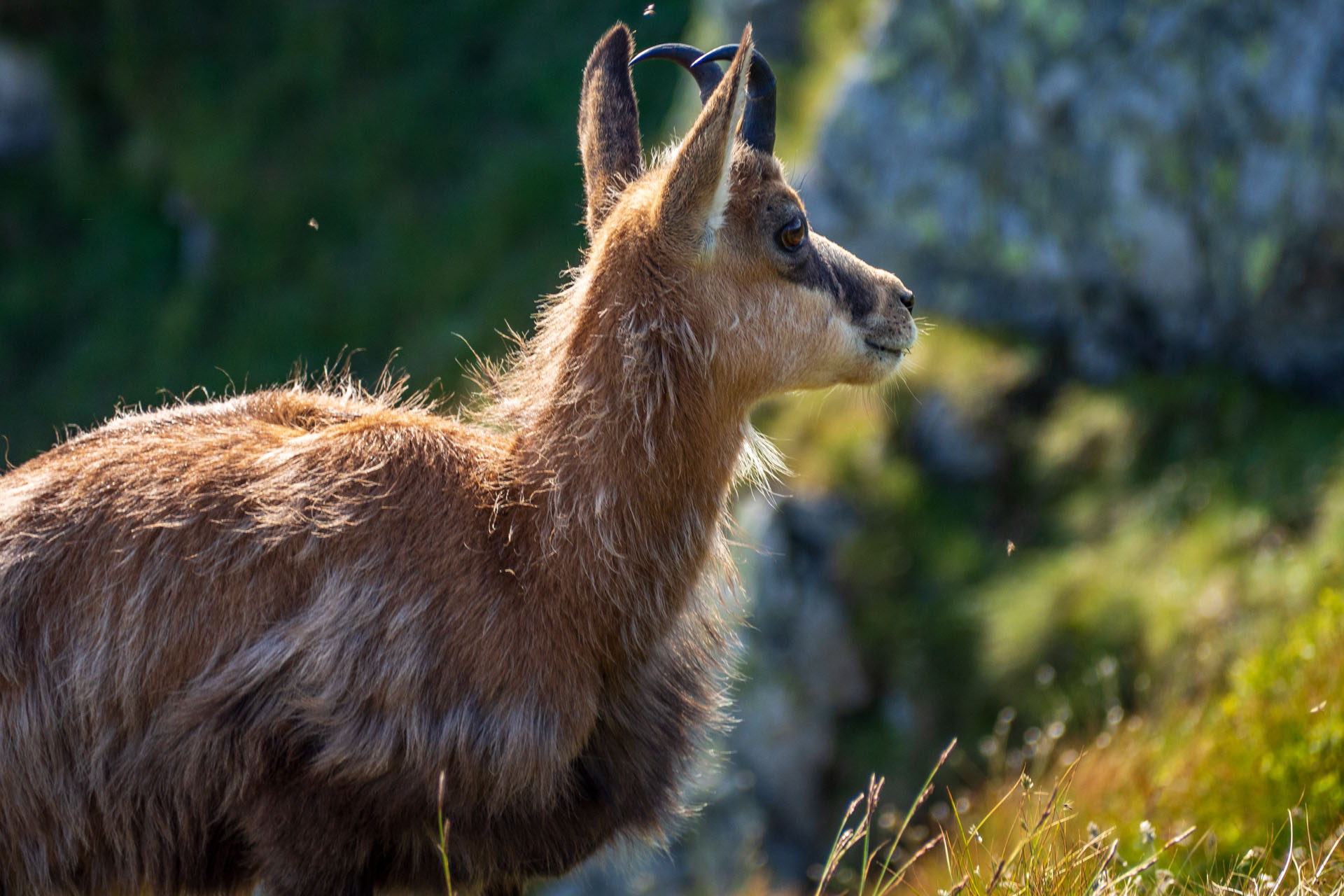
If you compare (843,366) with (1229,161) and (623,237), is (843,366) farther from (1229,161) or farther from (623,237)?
(1229,161)

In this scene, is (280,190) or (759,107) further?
(280,190)

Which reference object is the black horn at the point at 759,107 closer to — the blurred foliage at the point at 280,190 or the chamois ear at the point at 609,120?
the chamois ear at the point at 609,120

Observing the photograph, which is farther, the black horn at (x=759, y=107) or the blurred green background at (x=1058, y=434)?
the blurred green background at (x=1058, y=434)

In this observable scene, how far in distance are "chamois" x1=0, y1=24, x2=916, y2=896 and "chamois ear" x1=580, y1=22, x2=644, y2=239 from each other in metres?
0.41

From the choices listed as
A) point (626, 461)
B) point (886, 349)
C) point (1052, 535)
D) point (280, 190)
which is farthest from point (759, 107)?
point (280, 190)

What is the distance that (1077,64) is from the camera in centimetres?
926

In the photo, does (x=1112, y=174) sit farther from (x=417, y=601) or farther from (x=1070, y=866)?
(x=417, y=601)

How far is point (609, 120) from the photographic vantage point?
4480 mm

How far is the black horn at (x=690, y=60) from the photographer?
4.47 meters

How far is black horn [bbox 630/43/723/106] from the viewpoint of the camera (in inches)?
176

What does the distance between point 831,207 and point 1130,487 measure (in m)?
A: 3.62

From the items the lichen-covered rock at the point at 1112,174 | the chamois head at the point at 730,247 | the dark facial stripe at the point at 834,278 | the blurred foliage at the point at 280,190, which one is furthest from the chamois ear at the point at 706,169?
the blurred foliage at the point at 280,190

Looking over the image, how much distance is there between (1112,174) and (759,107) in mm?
5762

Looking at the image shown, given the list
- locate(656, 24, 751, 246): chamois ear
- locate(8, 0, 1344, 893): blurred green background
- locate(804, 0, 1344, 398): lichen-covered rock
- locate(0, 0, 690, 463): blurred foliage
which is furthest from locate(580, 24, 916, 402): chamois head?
locate(0, 0, 690, 463): blurred foliage
